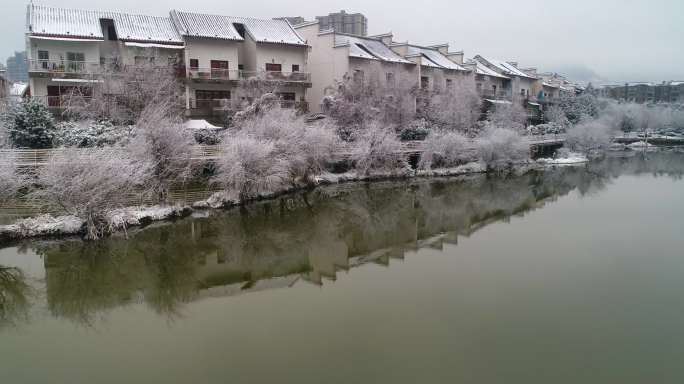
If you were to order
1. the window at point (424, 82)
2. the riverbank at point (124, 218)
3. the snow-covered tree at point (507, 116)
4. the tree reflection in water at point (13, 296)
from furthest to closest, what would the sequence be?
the window at point (424, 82) < the snow-covered tree at point (507, 116) < the riverbank at point (124, 218) < the tree reflection in water at point (13, 296)

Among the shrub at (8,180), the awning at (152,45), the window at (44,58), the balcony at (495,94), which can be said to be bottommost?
the shrub at (8,180)

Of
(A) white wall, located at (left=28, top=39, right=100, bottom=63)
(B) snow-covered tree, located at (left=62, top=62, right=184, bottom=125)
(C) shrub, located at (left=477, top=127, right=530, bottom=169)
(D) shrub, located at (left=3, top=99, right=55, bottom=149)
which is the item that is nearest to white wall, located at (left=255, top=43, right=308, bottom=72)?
(B) snow-covered tree, located at (left=62, top=62, right=184, bottom=125)

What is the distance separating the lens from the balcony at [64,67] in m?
30.0

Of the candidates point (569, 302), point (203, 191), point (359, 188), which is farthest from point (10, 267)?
point (359, 188)

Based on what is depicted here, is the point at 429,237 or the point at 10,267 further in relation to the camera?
the point at 429,237

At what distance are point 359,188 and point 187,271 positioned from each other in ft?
52.8

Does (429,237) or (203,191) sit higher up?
(203,191)

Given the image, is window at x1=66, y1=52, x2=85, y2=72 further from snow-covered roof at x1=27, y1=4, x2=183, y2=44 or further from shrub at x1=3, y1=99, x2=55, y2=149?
shrub at x1=3, y1=99, x2=55, y2=149

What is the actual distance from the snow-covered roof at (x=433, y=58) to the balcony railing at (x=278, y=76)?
13.4 metres

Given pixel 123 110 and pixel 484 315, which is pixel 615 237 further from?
pixel 123 110

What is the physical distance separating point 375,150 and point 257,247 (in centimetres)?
1555

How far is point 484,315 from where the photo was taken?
12.5 meters

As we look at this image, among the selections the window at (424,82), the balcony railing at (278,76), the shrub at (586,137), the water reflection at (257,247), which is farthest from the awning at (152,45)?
the shrub at (586,137)

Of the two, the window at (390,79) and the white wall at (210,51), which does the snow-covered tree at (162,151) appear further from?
the window at (390,79)
